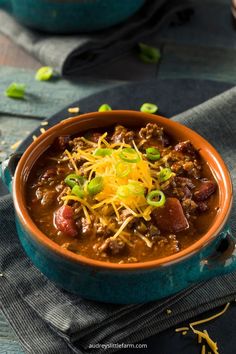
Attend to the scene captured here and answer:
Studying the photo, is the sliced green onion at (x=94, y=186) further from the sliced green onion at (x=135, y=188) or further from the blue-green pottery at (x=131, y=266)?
the blue-green pottery at (x=131, y=266)

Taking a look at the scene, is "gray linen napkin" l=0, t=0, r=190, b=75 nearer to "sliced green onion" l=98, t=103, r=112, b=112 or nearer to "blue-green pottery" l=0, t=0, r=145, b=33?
"blue-green pottery" l=0, t=0, r=145, b=33

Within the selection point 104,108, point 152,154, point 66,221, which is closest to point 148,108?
point 104,108

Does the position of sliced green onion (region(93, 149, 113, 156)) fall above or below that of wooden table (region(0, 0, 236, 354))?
above

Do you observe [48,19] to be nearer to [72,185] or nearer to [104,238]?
[72,185]

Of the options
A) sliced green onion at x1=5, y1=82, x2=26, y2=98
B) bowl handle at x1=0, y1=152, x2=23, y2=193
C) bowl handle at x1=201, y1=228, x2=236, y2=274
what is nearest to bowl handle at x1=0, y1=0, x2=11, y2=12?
sliced green onion at x1=5, y1=82, x2=26, y2=98

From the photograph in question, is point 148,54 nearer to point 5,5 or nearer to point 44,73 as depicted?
point 44,73
